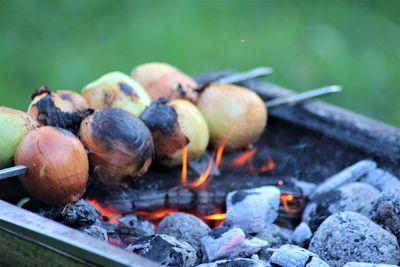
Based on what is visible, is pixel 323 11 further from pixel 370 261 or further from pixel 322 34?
pixel 370 261

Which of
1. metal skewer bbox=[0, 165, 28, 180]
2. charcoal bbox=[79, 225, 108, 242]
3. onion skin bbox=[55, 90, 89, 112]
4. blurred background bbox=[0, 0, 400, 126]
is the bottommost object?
blurred background bbox=[0, 0, 400, 126]

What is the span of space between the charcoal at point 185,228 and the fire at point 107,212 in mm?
171

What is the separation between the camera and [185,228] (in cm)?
268

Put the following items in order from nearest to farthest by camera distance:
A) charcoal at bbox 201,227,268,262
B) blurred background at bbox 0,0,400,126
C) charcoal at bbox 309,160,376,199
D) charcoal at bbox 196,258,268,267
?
charcoal at bbox 196,258,268,267, charcoal at bbox 201,227,268,262, charcoal at bbox 309,160,376,199, blurred background at bbox 0,0,400,126

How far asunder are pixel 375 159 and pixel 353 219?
0.84 metres

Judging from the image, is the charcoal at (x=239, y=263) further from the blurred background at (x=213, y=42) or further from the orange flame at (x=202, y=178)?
the blurred background at (x=213, y=42)

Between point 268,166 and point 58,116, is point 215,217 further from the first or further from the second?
point 58,116

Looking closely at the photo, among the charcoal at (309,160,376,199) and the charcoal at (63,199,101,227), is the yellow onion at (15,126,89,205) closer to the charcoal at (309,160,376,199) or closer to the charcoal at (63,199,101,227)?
the charcoal at (63,199,101,227)

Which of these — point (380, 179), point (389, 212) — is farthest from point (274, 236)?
point (380, 179)

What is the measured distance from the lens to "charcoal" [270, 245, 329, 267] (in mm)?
2320

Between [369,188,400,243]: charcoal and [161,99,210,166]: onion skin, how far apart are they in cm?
79

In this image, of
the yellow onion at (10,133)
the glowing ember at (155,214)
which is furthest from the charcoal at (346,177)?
the yellow onion at (10,133)

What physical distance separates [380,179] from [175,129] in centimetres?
88

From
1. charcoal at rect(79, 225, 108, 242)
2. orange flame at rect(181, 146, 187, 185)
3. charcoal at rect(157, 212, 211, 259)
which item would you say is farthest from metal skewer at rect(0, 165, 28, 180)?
orange flame at rect(181, 146, 187, 185)
